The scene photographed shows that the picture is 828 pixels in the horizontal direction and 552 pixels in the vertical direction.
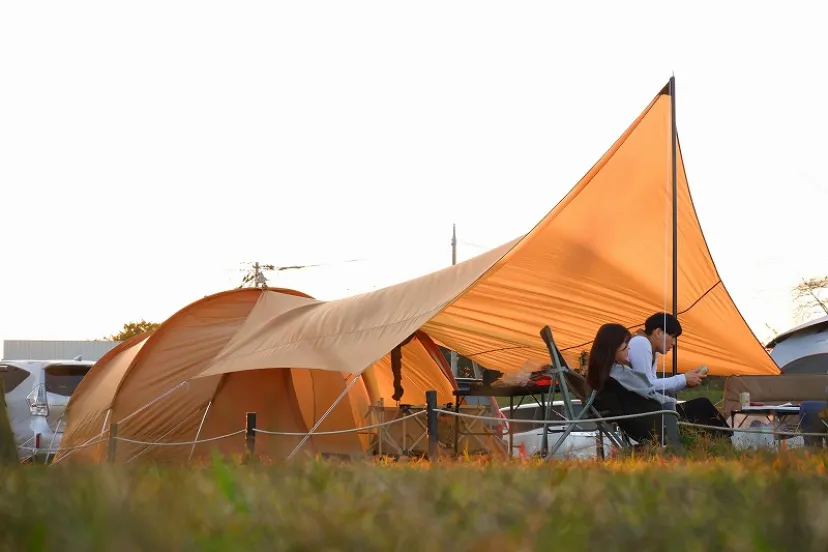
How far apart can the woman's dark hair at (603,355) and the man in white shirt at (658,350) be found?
0.21 metres

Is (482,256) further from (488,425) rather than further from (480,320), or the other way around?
(488,425)

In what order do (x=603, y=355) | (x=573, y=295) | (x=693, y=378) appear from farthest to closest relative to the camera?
(x=573, y=295), (x=603, y=355), (x=693, y=378)

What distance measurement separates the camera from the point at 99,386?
13516 mm

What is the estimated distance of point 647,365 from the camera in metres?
8.23

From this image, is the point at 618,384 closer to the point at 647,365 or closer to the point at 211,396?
the point at 647,365

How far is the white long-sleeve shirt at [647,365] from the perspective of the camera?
8070 millimetres

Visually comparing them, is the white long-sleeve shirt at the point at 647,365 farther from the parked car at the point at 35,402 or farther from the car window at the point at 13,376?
the car window at the point at 13,376

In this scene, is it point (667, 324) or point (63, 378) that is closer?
point (667, 324)

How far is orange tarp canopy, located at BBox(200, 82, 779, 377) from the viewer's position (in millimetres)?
9062

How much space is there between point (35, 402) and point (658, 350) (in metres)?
8.81

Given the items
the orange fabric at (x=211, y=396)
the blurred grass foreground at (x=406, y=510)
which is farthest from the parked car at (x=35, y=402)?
the blurred grass foreground at (x=406, y=510)

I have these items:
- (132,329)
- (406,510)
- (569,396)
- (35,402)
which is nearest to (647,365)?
(569,396)

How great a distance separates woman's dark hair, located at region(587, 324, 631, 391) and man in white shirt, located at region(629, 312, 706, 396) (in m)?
0.21

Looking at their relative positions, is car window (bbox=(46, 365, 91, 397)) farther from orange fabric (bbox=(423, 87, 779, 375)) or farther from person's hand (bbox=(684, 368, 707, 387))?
person's hand (bbox=(684, 368, 707, 387))
